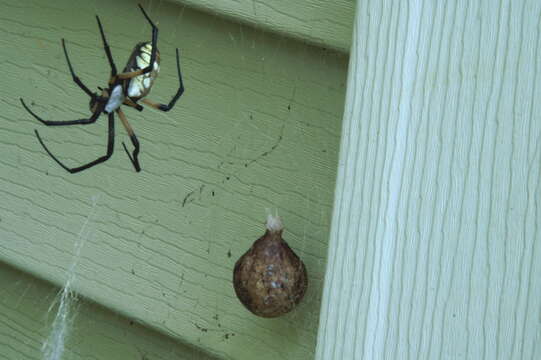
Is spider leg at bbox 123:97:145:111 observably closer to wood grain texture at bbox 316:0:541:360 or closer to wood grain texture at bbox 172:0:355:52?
wood grain texture at bbox 172:0:355:52

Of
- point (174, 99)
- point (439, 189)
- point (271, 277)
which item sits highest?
point (174, 99)

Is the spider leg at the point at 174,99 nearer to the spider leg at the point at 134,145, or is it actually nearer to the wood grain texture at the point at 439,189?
the spider leg at the point at 134,145

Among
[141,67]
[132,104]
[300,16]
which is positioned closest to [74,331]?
[132,104]

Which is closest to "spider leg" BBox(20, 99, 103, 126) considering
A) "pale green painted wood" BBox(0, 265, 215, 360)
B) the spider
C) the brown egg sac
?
the spider

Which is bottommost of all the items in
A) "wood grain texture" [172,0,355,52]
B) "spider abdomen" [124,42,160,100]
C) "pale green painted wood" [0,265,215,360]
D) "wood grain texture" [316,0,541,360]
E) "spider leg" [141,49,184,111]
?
"pale green painted wood" [0,265,215,360]

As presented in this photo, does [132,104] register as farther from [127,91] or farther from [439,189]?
[439,189]

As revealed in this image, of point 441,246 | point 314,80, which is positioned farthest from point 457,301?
point 314,80
